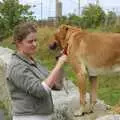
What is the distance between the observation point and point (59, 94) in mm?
8109

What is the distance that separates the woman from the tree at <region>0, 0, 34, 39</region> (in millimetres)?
24599

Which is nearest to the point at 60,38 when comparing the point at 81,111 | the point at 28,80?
the point at 81,111

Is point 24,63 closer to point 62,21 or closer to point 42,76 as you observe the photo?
point 42,76

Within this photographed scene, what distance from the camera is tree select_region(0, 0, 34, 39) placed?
96.0 feet

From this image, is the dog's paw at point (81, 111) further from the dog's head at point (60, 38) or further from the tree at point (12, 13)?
the tree at point (12, 13)

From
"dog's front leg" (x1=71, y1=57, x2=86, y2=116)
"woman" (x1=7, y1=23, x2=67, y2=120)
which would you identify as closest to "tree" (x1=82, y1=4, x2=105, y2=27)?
"dog's front leg" (x1=71, y1=57, x2=86, y2=116)

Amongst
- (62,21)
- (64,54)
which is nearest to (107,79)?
(64,54)

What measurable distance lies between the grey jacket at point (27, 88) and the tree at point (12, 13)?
24600mm

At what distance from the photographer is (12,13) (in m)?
29.5

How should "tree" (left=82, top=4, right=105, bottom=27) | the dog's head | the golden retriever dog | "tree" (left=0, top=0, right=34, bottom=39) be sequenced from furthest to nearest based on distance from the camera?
"tree" (left=0, top=0, right=34, bottom=39) < "tree" (left=82, top=4, right=105, bottom=27) < the dog's head < the golden retriever dog

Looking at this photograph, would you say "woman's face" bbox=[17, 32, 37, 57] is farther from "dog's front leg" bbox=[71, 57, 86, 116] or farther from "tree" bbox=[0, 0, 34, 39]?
"tree" bbox=[0, 0, 34, 39]

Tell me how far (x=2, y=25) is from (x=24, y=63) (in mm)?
26432

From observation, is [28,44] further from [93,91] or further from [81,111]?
[93,91]

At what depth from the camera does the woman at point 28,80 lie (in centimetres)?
420
